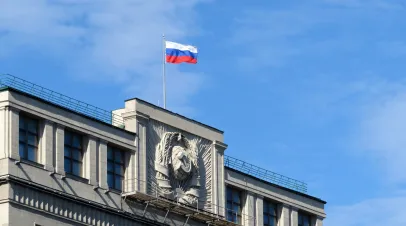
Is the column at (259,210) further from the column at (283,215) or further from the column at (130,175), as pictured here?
the column at (130,175)

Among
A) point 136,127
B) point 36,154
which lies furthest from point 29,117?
point 136,127

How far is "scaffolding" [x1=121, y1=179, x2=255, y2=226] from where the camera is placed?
3696 inches

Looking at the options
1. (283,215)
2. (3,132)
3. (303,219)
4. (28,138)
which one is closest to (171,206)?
(28,138)

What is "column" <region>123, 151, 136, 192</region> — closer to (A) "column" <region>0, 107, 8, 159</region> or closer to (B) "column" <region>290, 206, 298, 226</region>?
(A) "column" <region>0, 107, 8, 159</region>

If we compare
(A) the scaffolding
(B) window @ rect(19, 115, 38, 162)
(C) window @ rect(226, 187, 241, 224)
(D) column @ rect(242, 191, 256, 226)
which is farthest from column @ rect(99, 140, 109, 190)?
(D) column @ rect(242, 191, 256, 226)

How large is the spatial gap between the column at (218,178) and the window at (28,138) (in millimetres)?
15510

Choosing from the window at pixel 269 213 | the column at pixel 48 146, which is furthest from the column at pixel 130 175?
the window at pixel 269 213

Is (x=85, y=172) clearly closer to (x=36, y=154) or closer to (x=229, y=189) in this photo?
(x=36, y=154)

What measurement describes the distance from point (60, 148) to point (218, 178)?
1447 centimetres

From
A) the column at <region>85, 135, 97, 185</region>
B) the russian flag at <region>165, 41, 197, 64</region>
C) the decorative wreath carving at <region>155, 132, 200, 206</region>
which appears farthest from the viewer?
the russian flag at <region>165, 41, 197, 64</region>

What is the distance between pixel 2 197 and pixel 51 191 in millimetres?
3325

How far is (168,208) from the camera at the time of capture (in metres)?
95.8

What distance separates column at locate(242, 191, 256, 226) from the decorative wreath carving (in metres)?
5.88

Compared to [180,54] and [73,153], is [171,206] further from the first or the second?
[180,54]
